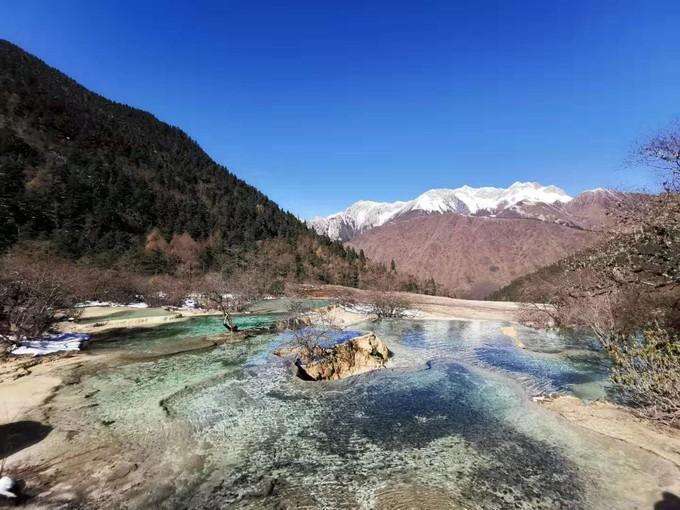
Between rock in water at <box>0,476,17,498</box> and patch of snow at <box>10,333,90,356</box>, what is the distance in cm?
1510

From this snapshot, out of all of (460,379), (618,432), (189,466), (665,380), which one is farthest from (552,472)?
(189,466)

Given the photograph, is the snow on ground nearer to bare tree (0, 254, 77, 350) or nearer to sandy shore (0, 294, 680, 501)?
bare tree (0, 254, 77, 350)

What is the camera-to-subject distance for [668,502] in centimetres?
710

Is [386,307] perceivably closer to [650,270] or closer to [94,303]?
[650,270]

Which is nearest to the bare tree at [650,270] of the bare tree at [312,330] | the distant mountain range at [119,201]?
the bare tree at [312,330]

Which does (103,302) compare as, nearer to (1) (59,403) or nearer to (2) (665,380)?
(1) (59,403)

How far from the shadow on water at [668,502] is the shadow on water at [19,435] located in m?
14.6

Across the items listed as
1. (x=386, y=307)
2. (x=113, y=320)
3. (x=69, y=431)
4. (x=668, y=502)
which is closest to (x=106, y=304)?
(x=113, y=320)

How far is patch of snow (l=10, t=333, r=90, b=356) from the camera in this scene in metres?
19.5

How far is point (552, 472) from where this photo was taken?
8.44 meters

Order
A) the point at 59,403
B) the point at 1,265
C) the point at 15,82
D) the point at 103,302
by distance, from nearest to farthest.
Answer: the point at 59,403 < the point at 1,265 < the point at 103,302 < the point at 15,82

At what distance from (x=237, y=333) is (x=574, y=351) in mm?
22555

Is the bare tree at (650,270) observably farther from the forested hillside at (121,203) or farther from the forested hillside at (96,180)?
the forested hillside at (96,180)

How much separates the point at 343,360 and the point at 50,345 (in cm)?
1803
